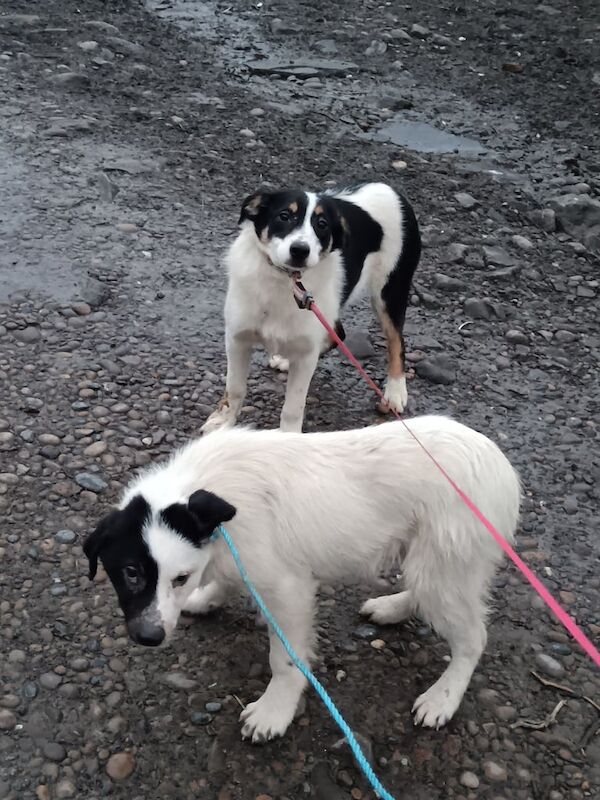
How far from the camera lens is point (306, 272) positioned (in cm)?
405

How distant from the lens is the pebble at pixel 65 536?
356 cm

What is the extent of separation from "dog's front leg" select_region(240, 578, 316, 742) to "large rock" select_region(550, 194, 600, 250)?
15.3 ft

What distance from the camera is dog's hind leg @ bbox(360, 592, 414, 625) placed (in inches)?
130

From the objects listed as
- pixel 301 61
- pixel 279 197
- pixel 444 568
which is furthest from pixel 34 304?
pixel 301 61

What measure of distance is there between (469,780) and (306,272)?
7.69 ft

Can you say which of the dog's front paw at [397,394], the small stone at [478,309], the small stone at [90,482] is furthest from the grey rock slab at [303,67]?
the small stone at [90,482]

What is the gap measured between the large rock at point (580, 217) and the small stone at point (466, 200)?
0.67 m

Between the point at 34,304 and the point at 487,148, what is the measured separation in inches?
185

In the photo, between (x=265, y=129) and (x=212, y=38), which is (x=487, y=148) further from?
(x=212, y=38)

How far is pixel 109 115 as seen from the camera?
735 cm

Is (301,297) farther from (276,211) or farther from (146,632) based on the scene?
(146,632)

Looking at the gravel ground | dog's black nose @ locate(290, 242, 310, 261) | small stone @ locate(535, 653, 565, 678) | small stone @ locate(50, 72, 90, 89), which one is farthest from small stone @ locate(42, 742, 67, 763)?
small stone @ locate(50, 72, 90, 89)

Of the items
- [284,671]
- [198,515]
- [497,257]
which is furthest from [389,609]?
[497,257]

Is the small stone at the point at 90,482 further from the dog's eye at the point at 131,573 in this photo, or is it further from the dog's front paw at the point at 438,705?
the dog's front paw at the point at 438,705
